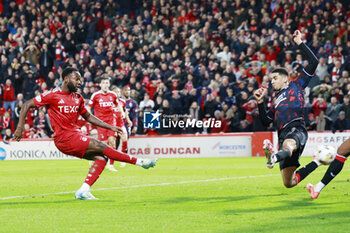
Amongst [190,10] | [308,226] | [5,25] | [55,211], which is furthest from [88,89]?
[308,226]

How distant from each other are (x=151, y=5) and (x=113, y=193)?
859 inches

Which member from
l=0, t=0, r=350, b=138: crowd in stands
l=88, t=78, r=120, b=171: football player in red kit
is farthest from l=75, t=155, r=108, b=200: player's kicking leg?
l=0, t=0, r=350, b=138: crowd in stands

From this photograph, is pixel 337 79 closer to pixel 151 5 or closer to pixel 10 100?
pixel 151 5

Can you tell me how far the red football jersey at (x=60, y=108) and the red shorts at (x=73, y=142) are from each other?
0.09m

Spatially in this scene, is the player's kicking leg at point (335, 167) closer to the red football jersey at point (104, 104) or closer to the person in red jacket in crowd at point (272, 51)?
the red football jersey at point (104, 104)

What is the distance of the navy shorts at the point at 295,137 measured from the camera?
929 centimetres

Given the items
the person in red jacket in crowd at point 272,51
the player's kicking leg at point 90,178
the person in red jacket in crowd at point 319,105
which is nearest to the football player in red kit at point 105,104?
the player's kicking leg at point 90,178

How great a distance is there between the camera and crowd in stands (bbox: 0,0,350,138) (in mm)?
23594

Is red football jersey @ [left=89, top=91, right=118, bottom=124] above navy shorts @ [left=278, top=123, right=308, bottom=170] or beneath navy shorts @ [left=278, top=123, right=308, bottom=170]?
beneath

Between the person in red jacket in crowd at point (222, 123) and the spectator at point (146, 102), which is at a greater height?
the spectator at point (146, 102)

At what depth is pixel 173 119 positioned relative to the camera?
24578mm

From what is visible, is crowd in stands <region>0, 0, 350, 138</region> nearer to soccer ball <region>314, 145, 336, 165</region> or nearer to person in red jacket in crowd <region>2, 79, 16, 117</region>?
person in red jacket in crowd <region>2, 79, 16, 117</region>

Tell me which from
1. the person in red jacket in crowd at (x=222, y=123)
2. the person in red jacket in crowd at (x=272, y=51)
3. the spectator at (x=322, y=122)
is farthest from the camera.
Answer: the person in red jacket in crowd at (x=272, y=51)

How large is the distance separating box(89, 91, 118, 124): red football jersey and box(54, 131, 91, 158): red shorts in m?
7.26
